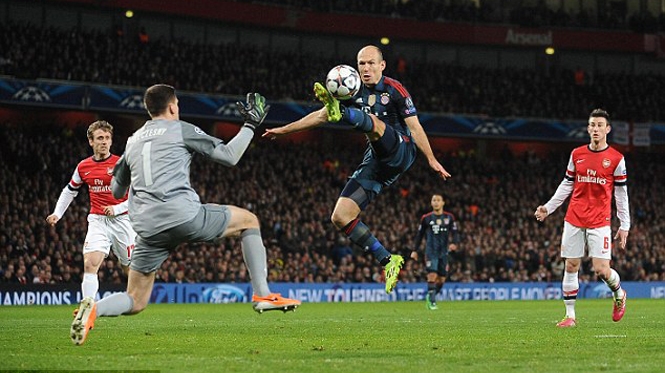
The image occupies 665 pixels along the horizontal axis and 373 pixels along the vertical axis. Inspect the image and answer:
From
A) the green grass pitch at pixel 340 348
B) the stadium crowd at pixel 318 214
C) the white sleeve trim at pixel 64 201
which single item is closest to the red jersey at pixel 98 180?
the white sleeve trim at pixel 64 201

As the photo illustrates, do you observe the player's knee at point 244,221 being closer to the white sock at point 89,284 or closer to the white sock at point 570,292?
the white sock at point 89,284

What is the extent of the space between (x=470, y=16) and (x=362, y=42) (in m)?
5.61

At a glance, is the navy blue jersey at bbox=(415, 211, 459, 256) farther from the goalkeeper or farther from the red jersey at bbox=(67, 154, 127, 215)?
the goalkeeper

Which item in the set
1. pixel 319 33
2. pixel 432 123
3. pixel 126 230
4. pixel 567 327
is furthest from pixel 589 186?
pixel 319 33

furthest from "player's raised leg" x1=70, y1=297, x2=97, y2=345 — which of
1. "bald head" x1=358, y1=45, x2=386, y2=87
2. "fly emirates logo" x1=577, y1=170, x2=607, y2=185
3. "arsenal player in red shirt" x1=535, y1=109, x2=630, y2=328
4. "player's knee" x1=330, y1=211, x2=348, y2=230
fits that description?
"fly emirates logo" x1=577, y1=170, x2=607, y2=185

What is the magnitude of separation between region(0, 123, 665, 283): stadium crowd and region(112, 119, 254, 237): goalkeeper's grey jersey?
19.2 meters

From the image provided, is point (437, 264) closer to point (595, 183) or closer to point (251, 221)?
point (595, 183)

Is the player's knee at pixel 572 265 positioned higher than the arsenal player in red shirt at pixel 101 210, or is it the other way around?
the arsenal player in red shirt at pixel 101 210

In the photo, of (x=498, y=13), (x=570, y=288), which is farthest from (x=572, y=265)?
(x=498, y=13)

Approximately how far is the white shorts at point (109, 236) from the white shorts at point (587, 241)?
21.4 feet

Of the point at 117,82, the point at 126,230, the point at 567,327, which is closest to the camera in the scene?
the point at 567,327

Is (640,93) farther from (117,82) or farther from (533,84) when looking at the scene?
(117,82)

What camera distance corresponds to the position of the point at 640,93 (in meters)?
49.5

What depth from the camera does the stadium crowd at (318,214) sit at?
97.8ft
